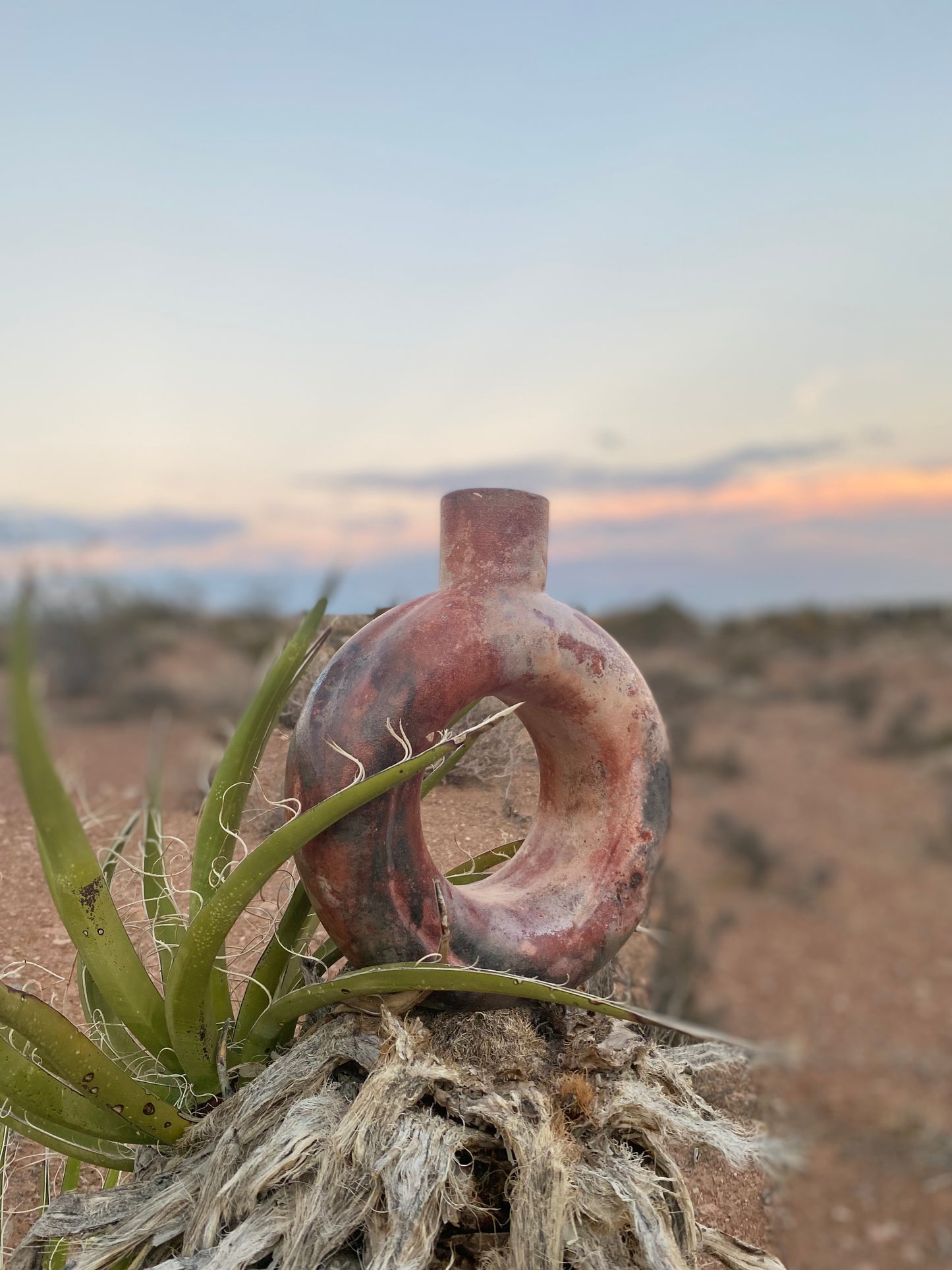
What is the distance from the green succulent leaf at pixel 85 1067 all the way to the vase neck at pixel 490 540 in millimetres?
1026

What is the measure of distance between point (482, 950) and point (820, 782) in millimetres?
13540

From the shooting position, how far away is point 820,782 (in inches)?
566

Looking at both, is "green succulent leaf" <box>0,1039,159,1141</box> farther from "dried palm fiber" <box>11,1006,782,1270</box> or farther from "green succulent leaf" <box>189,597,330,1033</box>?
"green succulent leaf" <box>189,597,330,1033</box>

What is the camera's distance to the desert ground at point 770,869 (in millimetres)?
3064

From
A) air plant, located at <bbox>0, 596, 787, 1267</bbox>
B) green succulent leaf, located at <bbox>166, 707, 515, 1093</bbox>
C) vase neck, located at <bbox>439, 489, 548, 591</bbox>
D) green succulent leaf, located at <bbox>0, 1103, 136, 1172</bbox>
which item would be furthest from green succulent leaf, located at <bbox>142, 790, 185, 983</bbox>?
vase neck, located at <bbox>439, 489, 548, 591</bbox>

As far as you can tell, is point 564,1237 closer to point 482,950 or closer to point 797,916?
point 482,950

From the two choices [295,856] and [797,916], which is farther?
[797,916]

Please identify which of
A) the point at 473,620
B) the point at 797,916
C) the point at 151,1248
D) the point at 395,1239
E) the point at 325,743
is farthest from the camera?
the point at 797,916

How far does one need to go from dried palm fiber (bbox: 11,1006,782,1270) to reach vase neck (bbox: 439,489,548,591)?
0.82 metres

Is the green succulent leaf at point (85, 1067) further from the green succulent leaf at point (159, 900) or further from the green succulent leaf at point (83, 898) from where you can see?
the green succulent leaf at point (159, 900)

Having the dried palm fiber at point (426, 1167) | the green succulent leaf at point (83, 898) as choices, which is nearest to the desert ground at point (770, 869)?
the green succulent leaf at point (83, 898)

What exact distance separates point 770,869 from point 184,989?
32.8 feet

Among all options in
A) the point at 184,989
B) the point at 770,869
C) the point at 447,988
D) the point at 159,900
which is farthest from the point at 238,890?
the point at 770,869

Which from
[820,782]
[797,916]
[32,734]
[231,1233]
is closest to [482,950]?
[231,1233]
